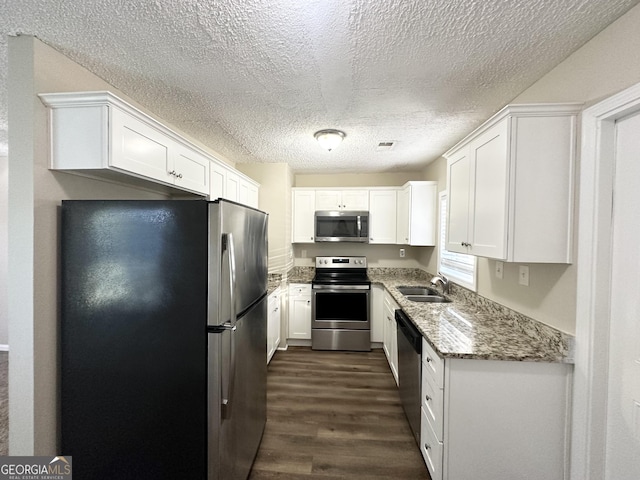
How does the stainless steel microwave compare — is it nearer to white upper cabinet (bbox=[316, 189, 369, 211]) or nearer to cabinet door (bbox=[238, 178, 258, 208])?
white upper cabinet (bbox=[316, 189, 369, 211])

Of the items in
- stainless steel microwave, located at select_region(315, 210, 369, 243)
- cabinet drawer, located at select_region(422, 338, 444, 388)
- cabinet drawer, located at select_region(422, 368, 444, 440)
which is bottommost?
cabinet drawer, located at select_region(422, 368, 444, 440)

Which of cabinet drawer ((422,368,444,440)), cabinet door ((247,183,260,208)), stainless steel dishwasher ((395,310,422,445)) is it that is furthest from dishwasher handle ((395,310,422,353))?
cabinet door ((247,183,260,208))

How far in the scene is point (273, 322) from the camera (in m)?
3.15

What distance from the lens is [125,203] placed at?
50.9 inches

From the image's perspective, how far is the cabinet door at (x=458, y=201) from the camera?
1873 mm

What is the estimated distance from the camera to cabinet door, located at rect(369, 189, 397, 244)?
3816mm

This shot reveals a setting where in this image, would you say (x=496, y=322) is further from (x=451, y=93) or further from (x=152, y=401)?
(x=152, y=401)

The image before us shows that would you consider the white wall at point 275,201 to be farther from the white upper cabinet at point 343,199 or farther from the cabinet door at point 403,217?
the cabinet door at point 403,217

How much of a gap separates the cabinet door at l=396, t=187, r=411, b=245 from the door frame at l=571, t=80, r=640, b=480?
219 centimetres

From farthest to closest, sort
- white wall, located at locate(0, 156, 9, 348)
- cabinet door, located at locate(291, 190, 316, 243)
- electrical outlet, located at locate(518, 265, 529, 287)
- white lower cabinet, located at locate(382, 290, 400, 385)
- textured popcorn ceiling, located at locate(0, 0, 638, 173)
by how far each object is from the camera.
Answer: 1. cabinet door, located at locate(291, 190, 316, 243)
2. white wall, located at locate(0, 156, 9, 348)
3. white lower cabinet, located at locate(382, 290, 400, 385)
4. electrical outlet, located at locate(518, 265, 529, 287)
5. textured popcorn ceiling, located at locate(0, 0, 638, 173)

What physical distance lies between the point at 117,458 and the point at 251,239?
127 centimetres

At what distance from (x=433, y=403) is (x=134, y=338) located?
1694 millimetres

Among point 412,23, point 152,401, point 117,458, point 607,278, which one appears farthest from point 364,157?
point 117,458

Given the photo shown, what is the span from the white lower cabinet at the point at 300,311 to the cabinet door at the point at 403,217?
57.6 inches
